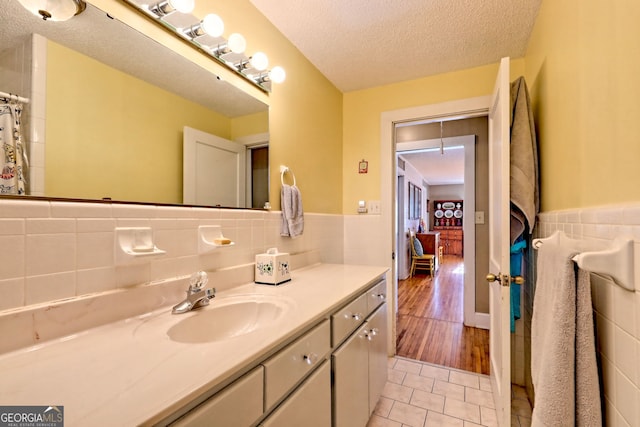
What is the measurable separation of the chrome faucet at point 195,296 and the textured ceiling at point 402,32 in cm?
143

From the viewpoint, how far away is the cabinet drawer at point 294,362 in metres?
0.73

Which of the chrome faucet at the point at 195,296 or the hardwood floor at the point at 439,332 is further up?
the chrome faucet at the point at 195,296

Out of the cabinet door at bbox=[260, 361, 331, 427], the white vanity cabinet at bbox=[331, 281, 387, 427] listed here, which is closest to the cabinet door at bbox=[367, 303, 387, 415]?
the white vanity cabinet at bbox=[331, 281, 387, 427]

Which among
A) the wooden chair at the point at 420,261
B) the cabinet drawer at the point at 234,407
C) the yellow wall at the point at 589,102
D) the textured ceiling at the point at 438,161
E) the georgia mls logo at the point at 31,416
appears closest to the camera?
the georgia mls logo at the point at 31,416

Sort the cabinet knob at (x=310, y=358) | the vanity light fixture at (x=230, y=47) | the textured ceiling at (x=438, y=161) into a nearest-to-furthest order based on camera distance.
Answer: the cabinet knob at (x=310, y=358) < the vanity light fixture at (x=230, y=47) < the textured ceiling at (x=438, y=161)

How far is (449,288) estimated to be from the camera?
4555 mm

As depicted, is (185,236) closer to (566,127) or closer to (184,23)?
(184,23)

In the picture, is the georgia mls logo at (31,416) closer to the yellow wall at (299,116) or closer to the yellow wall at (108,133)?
the yellow wall at (108,133)

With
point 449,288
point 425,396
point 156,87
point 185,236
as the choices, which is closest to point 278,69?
point 156,87

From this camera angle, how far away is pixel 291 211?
5.41ft

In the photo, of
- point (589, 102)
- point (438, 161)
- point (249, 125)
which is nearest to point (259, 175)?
point (249, 125)

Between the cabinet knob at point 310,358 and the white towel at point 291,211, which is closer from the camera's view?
the cabinet knob at point 310,358

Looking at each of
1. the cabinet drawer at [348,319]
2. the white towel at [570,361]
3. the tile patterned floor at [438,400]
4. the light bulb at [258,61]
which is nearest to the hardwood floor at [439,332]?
the tile patterned floor at [438,400]

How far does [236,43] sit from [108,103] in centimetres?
65
